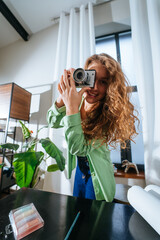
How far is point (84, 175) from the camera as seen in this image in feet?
1.91

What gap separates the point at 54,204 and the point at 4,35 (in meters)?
2.54

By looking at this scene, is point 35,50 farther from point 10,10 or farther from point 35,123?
point 35,123

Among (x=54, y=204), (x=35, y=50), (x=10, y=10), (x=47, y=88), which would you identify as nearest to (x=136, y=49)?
(x=47, y=88)

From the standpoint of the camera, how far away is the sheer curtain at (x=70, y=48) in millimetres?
1117

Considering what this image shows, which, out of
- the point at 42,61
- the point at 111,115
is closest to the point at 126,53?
the point at 42,61

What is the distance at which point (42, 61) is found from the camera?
5.34ft

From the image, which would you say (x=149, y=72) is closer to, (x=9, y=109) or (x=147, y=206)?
(x=147, y=206)

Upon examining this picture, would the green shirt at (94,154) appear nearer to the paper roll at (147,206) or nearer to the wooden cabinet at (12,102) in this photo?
the paper roll at (147,206)

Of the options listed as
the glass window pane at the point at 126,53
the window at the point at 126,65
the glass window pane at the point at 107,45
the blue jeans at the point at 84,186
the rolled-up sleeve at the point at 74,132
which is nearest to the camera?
the rolled-up sleeve at the point at 74,132

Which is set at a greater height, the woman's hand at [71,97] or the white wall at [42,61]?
the white wall at [42,61]

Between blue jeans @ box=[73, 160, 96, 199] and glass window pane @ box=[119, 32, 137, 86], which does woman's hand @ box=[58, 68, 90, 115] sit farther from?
glass window pane @ box=[119, 32, 137, 86]

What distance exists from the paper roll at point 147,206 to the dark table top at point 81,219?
0.02 metres

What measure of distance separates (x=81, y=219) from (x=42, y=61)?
1891 millimetres

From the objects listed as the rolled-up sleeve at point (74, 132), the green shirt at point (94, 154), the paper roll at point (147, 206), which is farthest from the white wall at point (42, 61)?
the paper roll at point (147, 206)
